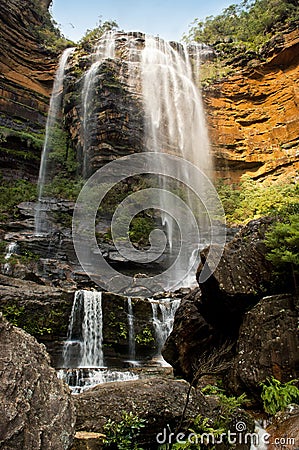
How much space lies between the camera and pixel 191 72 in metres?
26.0

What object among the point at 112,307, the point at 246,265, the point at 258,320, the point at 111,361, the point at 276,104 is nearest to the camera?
the point at 258,320

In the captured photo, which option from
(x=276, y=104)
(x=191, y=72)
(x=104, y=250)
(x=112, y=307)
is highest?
(x=191, y=72)

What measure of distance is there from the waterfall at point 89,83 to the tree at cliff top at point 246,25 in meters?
8.75

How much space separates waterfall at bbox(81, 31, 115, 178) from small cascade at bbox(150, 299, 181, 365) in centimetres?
1284

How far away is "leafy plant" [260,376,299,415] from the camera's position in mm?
4199

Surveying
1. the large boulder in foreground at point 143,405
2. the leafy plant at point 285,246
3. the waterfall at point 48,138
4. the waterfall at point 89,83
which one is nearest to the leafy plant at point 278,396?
the large boulder in foreground at point 143,405

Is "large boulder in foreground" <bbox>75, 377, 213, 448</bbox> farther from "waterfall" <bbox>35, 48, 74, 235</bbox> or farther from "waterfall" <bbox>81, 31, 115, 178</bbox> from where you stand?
"waterfall" <bbox>81, 31, 115, 178</bbox>

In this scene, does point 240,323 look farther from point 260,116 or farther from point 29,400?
point 260,116

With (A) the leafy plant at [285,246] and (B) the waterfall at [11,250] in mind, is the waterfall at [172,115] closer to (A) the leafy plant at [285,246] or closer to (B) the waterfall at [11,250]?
(B) the waterfall at [11,250]

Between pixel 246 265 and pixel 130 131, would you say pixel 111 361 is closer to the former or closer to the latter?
pixel 246 265

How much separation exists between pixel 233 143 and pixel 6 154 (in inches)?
619

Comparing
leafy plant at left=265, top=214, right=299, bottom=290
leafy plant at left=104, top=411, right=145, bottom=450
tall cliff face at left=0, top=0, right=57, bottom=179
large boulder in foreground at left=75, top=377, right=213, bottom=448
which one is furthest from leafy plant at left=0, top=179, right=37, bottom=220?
leafy plant at left=104, top=411, right=145, bottom=450

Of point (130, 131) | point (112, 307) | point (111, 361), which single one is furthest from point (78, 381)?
point (130, 131)

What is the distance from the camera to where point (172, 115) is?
23781 millimetres
